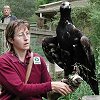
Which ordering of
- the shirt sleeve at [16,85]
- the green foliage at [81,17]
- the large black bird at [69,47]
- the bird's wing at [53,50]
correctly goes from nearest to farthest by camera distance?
the shirt sleeve at [16,85], the large black bird at [69,47], the bird's wing at [53,50], the green foliage at [81,17]

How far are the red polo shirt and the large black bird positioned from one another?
139cm

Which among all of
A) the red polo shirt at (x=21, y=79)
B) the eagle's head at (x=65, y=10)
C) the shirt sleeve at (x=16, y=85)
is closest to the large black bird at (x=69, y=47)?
the eagle's head at (x=65, y=10)

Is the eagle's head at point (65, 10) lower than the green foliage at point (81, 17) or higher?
higher

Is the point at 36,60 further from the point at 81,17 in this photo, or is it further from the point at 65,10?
Answer: the point at 81,17

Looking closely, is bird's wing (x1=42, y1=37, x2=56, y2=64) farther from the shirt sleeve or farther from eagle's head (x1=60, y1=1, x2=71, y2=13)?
the shirt sleeve

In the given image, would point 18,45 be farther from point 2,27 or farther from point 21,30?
point 2,27

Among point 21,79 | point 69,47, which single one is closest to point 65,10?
point 69,47

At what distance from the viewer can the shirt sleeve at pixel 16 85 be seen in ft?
8.36

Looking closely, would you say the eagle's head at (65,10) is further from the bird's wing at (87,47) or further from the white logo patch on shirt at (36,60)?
the white logo patch on shirt at (36,60)

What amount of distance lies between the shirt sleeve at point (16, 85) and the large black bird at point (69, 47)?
1555 mm

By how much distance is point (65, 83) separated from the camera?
Result: 241 cm

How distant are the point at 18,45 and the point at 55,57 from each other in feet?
6.00

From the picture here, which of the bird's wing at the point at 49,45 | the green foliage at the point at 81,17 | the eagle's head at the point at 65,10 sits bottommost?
the green foliage at the point at 81,17

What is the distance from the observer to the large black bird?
13.9 feet
